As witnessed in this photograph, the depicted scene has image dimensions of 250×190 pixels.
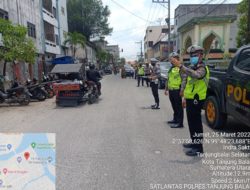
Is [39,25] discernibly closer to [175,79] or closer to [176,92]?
[175,79]

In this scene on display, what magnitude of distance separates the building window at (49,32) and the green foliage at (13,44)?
614 inches

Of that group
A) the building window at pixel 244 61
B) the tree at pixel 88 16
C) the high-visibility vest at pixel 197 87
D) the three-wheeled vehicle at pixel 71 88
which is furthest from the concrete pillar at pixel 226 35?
the tree at pixel 88 16

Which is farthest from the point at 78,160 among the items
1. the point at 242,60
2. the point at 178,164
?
the point at 242,60

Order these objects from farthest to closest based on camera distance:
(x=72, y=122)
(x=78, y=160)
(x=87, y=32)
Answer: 1. (x=87, y=32)
2. (x=72, y=122)
3. (x=78, y=160)

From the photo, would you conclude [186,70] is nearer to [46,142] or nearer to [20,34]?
[46,142]

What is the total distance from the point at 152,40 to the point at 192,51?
86.5 metres

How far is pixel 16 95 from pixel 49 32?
1941 centimetres

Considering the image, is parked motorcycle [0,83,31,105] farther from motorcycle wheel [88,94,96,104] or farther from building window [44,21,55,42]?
building window [44,21,55,42]

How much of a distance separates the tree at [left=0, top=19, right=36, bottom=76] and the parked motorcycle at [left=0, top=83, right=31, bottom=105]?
177cm

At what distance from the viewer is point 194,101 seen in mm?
4348

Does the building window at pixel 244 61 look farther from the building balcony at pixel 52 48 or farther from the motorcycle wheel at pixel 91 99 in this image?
the building balcony at pixel 52 48

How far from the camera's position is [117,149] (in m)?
4.88

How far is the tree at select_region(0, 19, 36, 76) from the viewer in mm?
11836

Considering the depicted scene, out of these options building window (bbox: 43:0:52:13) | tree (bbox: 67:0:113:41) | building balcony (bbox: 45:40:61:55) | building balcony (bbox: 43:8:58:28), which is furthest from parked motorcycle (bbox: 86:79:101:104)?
tree (bbox: 67:0:113:41)
